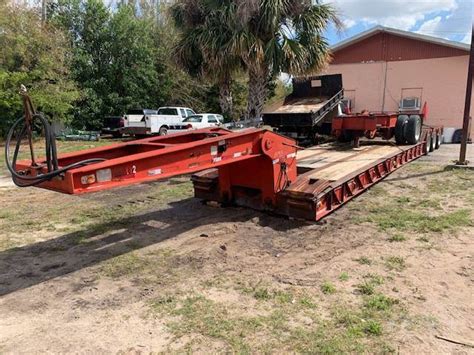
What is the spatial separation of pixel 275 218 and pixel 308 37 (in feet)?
27.8

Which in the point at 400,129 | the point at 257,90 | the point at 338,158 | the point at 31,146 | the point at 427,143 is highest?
the point at 257,90

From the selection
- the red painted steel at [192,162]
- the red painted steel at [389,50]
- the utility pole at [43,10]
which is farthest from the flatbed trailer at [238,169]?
the utility pole at [43,10]

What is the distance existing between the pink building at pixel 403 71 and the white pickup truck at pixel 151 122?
27.4 feet

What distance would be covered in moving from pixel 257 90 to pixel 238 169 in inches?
297

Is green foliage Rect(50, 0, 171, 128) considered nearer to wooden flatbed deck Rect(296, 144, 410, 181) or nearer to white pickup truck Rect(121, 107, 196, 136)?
white pickup truck Rect(121, 107, 196, 136)

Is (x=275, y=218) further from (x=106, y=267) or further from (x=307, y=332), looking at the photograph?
(x=307, y=332)

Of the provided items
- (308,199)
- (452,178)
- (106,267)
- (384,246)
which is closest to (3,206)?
(106,267)

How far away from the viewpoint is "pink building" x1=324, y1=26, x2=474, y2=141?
18641 mm

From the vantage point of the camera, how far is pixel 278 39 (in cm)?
1290

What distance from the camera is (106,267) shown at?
15.6 ft

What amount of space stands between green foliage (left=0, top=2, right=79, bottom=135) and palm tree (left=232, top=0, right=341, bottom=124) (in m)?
11.6

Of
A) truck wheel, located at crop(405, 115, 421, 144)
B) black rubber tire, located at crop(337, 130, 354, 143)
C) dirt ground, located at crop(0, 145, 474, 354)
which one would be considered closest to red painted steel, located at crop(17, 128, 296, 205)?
dirt ground, located at crop(0, 145, 474, 354)

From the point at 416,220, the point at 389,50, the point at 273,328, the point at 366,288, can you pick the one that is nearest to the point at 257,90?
the point at 416,220

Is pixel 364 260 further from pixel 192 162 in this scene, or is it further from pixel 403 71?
pixel 403 71
